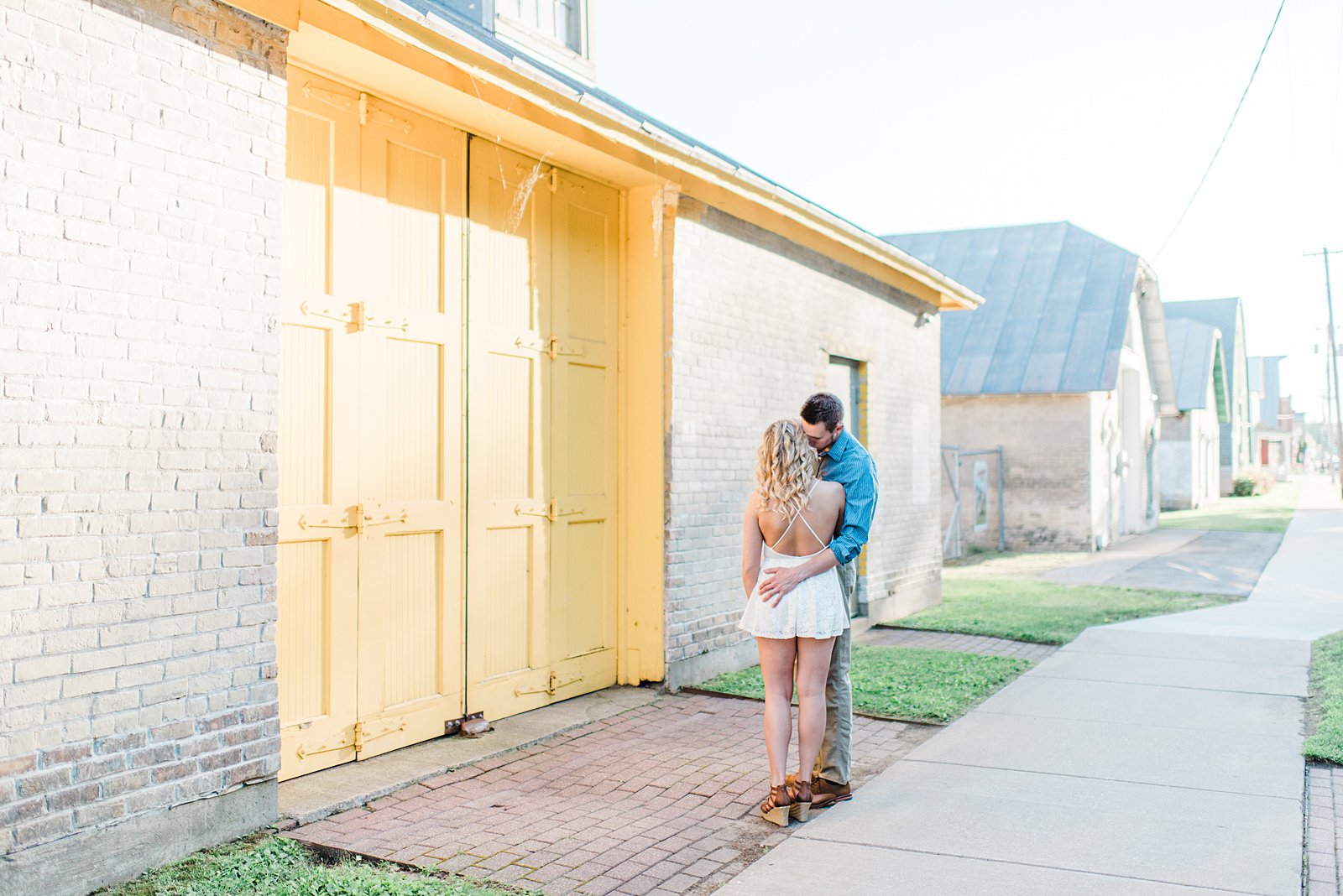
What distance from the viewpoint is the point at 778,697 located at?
469 cm

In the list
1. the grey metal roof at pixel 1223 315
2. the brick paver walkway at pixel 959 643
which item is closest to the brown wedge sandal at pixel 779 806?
the brick paver walkway at pixel 959 643

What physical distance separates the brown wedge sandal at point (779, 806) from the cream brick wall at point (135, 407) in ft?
6.96

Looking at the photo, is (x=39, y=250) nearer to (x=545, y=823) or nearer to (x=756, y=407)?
(x=545, y=823)

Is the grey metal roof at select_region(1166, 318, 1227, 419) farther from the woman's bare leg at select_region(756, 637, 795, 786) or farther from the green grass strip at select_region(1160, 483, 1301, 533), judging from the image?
the woman's bare leg at select_region(756, 637, 795, 786)

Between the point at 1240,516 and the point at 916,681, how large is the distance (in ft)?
84.4

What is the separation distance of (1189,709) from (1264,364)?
300 ft

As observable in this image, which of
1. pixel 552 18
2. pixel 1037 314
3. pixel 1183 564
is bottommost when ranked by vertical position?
pixel 1183 564

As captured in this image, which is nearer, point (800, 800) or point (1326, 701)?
point (800, 800)

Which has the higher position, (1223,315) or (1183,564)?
(1223,315)

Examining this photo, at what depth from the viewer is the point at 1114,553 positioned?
19.2m

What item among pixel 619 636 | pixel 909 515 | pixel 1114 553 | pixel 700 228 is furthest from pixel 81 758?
pixel 1114 553

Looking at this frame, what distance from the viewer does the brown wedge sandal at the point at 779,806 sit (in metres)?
4.58

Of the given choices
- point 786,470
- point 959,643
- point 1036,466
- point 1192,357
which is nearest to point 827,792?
point 786,470

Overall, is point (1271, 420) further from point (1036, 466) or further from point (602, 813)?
point (602, 813)
